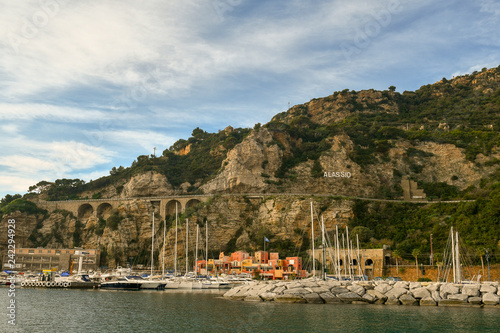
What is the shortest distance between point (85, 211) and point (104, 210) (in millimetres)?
5018

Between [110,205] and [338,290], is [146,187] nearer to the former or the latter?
[110,205]

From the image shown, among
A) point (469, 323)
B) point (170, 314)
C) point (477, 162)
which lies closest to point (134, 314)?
point (170, 314)

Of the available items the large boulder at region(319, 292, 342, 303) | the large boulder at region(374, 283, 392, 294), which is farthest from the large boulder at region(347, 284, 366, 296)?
the large boulder at region(319, 292, 342, 303)

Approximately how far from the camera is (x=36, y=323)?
29750 mm

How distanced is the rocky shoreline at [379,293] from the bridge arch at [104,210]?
5457cm

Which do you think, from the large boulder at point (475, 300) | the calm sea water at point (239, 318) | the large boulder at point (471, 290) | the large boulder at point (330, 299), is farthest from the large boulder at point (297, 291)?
the large boulder at point (475, 300)

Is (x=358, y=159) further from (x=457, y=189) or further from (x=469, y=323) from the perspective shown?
(x=469, y=323)

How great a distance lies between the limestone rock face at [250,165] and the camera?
88500mm

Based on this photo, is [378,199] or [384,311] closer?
[384,311]

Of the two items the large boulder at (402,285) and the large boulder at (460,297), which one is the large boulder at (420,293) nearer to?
the large boulder at (402,285)

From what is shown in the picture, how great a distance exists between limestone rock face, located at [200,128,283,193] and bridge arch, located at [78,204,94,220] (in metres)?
26.0

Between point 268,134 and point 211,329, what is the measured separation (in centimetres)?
7403

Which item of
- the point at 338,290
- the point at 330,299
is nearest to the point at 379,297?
the point at 338,290

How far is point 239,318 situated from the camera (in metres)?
31.5
